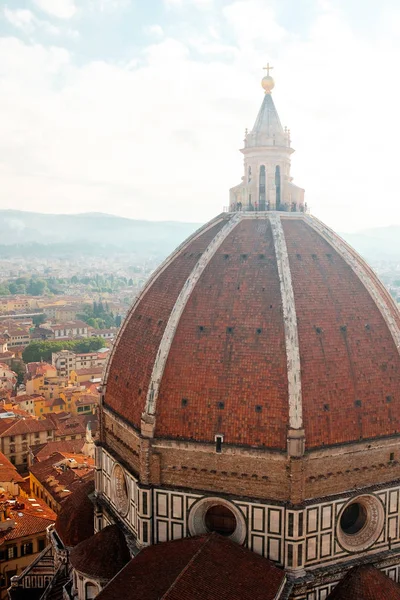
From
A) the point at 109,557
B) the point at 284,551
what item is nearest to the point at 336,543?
the point at 284,551

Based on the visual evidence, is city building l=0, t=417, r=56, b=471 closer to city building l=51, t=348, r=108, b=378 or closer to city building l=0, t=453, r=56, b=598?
city building l=0, t=453, r=56, b=598

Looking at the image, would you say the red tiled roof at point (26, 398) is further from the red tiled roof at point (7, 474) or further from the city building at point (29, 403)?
the red tiled roof at point (7, 474)

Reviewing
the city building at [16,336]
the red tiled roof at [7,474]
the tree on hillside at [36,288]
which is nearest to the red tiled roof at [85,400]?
the red tiled roof at [7,474]

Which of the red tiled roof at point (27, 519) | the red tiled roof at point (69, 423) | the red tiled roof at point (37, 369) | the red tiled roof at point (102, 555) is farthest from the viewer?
the red tiled roof at point (37, 369)

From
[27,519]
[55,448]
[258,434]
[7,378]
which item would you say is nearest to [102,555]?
[258,434]

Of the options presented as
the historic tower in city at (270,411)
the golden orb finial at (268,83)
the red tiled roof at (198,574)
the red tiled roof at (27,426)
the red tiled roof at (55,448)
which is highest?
the golden orb finial at (268,83)

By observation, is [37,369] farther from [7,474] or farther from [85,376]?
[7,474]

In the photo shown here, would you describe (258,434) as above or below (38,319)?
above
